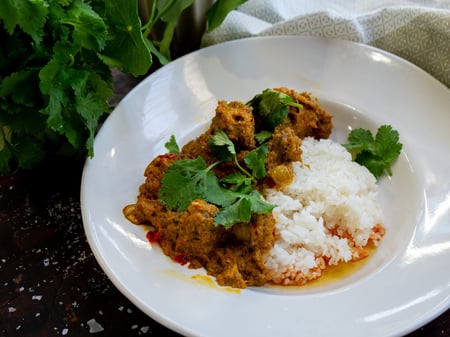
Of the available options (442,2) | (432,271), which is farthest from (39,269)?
(442,2)

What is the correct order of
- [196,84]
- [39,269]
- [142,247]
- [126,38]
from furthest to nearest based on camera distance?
[196,84] → [126,38] → [39,269] → [142,247]

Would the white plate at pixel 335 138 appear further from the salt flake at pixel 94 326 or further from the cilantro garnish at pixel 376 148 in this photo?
the salt flake at pixel 94 326

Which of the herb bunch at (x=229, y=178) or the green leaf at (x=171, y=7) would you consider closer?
the herb bunch at (x=229, y=178)

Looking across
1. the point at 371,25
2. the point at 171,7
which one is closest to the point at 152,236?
the point at 171,7

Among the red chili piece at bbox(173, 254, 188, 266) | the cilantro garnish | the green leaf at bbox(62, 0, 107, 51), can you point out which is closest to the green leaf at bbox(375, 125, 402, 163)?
the cilantro garnish

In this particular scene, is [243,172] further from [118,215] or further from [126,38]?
[126,38]

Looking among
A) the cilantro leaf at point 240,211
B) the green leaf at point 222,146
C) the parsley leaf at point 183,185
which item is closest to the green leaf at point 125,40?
the green leaf at point 222,146

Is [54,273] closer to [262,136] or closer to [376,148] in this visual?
[262,136]
